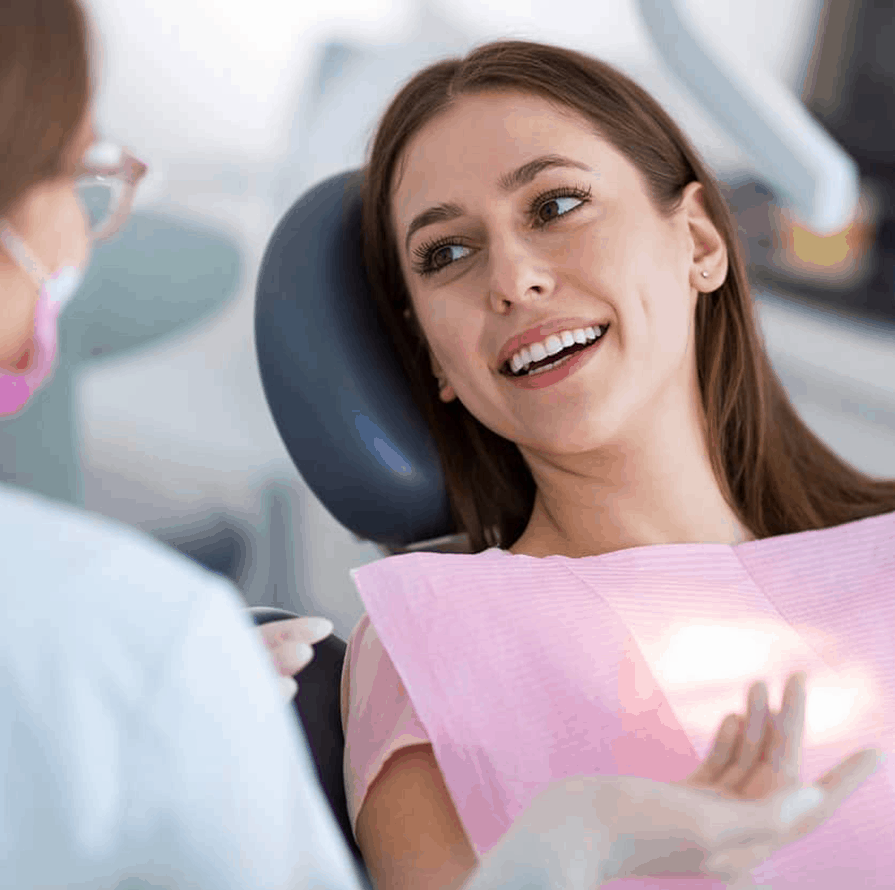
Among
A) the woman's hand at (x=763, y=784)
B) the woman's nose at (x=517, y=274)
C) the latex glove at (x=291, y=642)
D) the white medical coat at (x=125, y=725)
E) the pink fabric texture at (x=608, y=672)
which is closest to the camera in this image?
the white medical coat at (x=125, y=725)

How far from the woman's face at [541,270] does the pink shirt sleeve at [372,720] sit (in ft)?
0.90

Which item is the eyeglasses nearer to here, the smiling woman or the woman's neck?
the smiling woman

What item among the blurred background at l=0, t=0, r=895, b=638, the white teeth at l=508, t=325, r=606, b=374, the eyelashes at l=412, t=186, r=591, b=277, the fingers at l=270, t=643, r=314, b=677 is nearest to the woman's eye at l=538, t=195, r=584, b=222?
the eyelashes at l=412, t=186, r=591, b=277

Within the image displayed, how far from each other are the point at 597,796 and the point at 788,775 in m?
0.12

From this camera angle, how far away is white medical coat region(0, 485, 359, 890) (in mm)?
487

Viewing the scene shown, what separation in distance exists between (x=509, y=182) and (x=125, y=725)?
0.75 meters

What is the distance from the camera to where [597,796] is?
0.69 m

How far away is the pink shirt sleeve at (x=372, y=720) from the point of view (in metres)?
0.94

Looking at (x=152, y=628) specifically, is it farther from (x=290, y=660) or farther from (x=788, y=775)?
(x=788, y=775)

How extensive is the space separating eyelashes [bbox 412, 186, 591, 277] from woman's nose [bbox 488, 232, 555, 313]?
3cm

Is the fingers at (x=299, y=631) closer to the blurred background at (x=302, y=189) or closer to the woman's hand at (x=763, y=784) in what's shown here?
the woman's hand at (x=763, y=784)

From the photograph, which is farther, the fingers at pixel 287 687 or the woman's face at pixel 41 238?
the fingers at pixel 287 687

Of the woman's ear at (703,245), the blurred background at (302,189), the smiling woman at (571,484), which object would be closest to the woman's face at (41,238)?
the smiling woman at (571,484)

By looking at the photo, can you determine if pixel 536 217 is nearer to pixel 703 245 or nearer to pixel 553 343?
pixel 553 343
